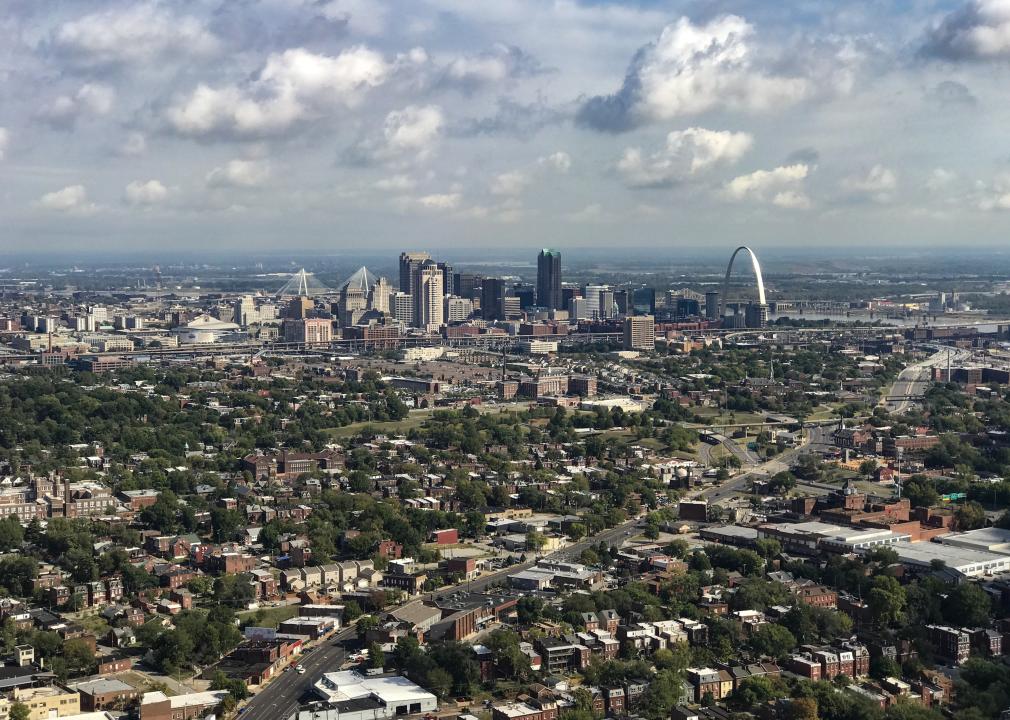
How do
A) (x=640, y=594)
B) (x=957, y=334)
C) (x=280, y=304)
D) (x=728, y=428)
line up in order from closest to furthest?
(x=640, y=594), (x=728, y=428), (x=957, y=334), (x=280, y=304)

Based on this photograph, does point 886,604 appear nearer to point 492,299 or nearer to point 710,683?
point 710,683

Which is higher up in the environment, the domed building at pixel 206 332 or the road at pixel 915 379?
the domed building at pixel 206 332

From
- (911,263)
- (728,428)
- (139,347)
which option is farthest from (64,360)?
(911,263)

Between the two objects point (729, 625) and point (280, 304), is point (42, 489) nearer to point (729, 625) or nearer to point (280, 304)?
point (729, 625)

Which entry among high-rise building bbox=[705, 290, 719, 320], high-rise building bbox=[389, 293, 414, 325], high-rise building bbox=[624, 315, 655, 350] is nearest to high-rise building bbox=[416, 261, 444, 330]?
high-rise building bbox=[389, 293, 414, 325]

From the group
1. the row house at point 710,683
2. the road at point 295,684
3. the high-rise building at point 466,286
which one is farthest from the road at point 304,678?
the high-rise building at point 466,286

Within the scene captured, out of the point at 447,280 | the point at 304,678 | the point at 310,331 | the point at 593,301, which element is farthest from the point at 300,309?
the point at 304,678

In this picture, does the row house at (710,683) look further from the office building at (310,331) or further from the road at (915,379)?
the office building at (310,331)
